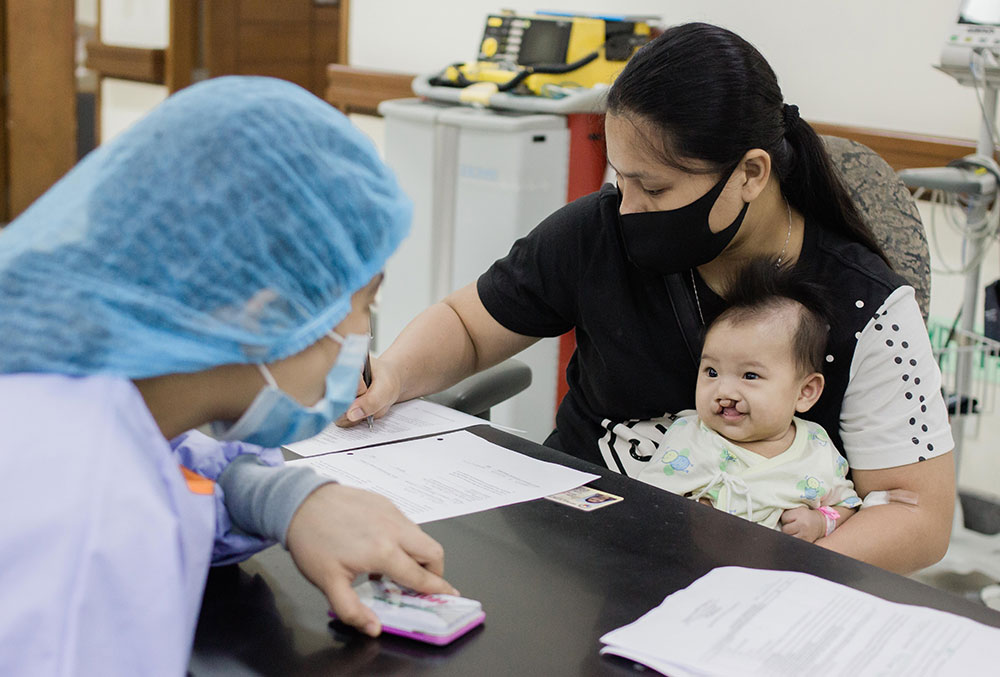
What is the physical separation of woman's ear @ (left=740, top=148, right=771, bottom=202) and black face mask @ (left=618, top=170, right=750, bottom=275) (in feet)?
0.06

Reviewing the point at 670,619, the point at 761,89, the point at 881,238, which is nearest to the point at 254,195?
the point at 670,619

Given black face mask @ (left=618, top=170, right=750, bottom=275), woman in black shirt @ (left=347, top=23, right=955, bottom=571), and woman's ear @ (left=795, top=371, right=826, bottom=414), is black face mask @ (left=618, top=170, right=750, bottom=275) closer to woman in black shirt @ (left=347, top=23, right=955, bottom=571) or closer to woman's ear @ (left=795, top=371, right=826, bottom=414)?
woman in black shirt @ (left=347, top=23, right=955, bottom=571)

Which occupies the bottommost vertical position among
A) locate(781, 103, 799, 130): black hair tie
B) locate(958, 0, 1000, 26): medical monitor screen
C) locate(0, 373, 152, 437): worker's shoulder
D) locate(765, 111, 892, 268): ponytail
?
locate(0, 373, 152, 437): worker's shoulder

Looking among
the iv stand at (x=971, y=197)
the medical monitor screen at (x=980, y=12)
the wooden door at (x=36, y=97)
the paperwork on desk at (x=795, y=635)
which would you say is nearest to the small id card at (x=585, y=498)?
the paperwork on desk at (x=795, y=635)

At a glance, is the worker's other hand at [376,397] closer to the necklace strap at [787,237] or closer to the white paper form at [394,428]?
the white paper form at [394,428]

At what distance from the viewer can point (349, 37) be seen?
4586mm

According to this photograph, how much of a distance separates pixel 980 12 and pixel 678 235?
4.62 ft

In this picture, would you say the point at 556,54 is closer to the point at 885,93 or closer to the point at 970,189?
the point at 885,93

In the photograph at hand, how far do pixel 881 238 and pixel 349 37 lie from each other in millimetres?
3413

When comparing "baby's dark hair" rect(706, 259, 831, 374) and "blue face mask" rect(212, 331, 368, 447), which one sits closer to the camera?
"blue face mask" rect(212, 331, 368, 447)

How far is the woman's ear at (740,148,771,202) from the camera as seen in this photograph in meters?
1.41

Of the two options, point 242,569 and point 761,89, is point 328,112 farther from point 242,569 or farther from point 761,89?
point 761,89

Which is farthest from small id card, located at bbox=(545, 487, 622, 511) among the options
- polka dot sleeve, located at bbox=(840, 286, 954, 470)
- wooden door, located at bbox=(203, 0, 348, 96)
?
wooden door, located at bbox=(203, 0, 348, 96)

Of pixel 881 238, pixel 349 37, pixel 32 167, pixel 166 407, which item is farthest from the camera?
pixel 32 167
